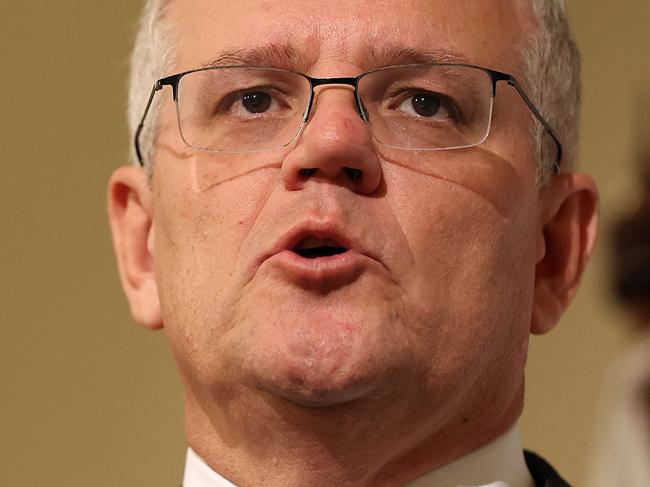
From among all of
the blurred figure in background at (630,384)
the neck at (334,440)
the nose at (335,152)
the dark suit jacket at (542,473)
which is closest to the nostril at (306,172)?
the nose at (335,152)

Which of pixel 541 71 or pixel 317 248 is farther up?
pixel 541 71

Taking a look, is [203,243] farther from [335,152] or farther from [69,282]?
[69,282]

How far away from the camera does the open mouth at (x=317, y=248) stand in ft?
5.26

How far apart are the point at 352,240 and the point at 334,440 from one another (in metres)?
0.25

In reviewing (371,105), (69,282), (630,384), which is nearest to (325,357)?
(371,105)

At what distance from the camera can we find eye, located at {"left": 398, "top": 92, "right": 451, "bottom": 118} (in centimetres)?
170

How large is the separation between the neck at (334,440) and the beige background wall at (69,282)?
1.07m

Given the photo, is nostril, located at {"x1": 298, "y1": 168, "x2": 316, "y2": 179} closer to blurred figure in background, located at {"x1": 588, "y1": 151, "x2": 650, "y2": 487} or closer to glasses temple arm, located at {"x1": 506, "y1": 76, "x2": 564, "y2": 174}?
glasses temple arm, located at {"x1": 506, "y1": 76, "x2": 564, "y2": 174}

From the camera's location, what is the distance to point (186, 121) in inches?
69.2

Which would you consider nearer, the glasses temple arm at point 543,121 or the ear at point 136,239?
the glasses temple arm at point 543,121

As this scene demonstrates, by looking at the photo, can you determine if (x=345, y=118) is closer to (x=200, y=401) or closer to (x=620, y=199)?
(x=200, y=401)

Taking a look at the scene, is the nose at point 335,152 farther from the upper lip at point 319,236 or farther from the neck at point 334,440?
the neck at point 334,440

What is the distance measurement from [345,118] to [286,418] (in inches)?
14.5

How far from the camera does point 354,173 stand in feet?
5.29
